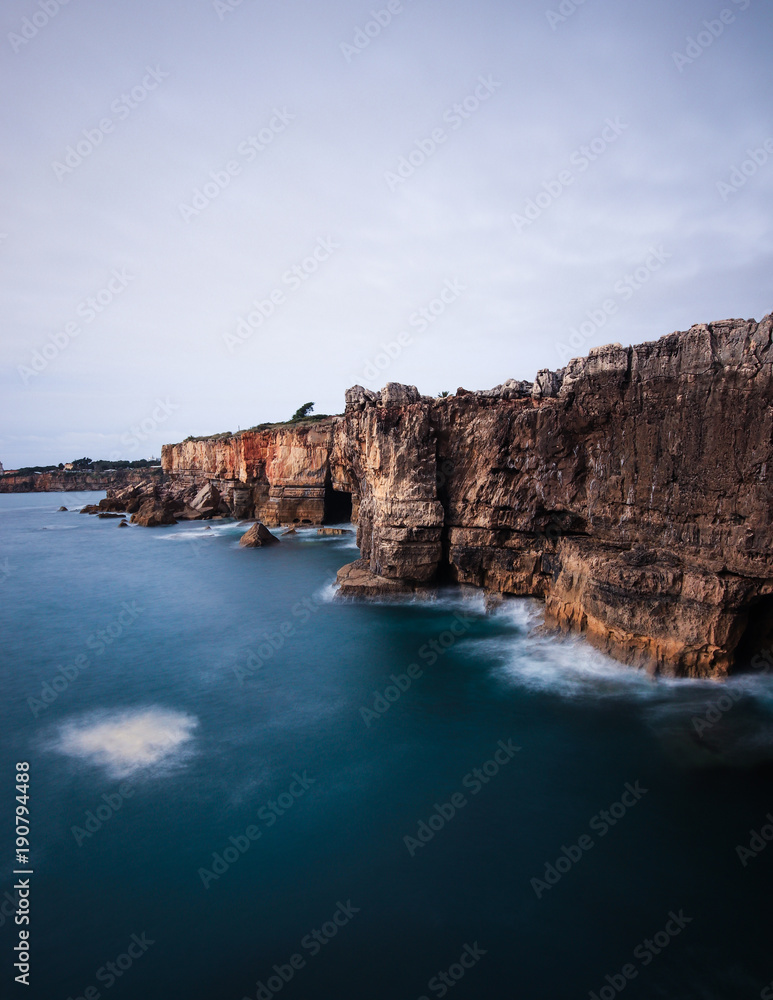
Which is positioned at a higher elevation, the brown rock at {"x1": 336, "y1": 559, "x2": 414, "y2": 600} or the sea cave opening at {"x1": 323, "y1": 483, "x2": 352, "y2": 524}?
the sea cave opening at {"x1": 323, "y1": 483, "x2": 352, "y2": 524}

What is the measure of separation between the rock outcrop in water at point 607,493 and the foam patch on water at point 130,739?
11.5 metres

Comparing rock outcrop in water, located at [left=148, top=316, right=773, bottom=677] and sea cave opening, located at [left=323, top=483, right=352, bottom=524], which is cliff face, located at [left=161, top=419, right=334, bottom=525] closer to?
sea cave opening, located at [left=323, top=483, right=352, bottom=524]

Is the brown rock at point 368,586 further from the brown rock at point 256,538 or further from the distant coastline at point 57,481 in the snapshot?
the distant coastline at point 57,481

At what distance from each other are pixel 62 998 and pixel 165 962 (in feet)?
4.59

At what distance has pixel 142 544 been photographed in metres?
46.2

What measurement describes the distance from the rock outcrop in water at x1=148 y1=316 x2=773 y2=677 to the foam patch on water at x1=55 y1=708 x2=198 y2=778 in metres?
11.5

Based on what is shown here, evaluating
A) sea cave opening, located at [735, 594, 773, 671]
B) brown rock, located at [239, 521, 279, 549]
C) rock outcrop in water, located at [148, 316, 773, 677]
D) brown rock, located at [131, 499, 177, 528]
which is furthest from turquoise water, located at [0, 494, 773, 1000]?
brown rock, located at [131, 499, 177, 528]

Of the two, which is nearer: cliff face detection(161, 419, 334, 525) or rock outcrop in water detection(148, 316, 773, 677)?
rock outcrop in water detection(148, 316, 773, 677)

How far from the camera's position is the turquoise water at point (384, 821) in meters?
8.00

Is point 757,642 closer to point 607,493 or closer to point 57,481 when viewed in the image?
point 607,493

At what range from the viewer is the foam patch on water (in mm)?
13164

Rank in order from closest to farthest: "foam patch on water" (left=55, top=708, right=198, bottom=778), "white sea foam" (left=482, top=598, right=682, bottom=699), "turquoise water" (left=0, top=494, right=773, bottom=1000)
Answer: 1. "turquoise water" (left=0, top=494, right=773, bottom=1000)
2. "foam patch on water" (left=55, top=708, right=198, bottom=778)
3. "white sea foam" (left=482, top=598, right=682, bottom=699)

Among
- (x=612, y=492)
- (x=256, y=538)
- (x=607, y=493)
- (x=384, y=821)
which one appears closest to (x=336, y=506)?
(x=256, y=538)

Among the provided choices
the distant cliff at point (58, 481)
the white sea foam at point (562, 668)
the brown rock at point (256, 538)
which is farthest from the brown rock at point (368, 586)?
the distant cliff at point (58, 481)
